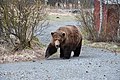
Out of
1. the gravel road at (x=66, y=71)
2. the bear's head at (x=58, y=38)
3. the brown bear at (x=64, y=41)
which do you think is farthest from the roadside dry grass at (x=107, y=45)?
the gravel road at (x=66, y=71)

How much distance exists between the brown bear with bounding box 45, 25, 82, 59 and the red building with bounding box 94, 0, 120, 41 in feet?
22.4

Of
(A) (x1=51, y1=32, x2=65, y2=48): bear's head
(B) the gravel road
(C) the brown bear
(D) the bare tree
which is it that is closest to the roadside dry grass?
(C) the brown bear

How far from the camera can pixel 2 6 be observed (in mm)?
17734

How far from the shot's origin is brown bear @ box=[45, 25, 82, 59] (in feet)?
52.8

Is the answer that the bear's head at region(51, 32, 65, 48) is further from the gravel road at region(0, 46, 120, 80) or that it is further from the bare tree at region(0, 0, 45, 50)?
the bare tree at region(0, 0, 45, 50)

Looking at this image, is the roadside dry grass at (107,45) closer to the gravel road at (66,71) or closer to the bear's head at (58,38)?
the bear's head at (58,38)

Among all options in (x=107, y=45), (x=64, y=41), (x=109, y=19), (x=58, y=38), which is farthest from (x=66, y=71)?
(x=109, y=19)

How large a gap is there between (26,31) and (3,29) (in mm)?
1008

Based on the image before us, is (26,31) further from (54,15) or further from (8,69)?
(54,15)

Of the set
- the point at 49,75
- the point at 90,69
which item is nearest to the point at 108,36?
the point at 90,69

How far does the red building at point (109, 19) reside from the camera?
79.7ft

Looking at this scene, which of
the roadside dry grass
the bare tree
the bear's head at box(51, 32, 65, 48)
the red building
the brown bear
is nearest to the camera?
the bear's head at box(51, 32, 65, 48)

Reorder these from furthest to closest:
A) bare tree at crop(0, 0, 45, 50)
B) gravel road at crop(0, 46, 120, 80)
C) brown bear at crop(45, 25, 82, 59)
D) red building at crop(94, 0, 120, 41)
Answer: red building at crop(94, 0, 120, 41), bare tree at crop(0, 0, 45, 50), brown bear at crop(45, 25, 82, 59), gravel road at crop(0, 46, 120, 80)

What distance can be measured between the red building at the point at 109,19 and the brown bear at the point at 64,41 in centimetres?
684
